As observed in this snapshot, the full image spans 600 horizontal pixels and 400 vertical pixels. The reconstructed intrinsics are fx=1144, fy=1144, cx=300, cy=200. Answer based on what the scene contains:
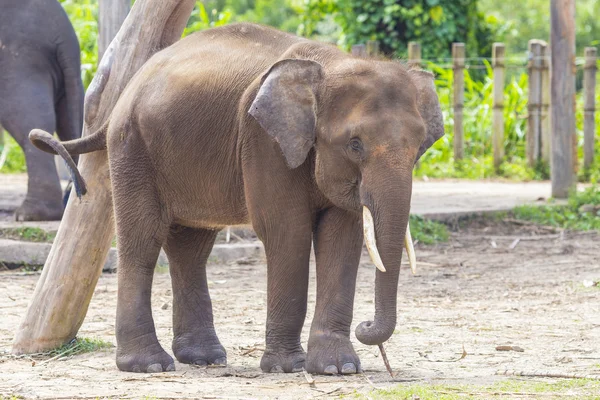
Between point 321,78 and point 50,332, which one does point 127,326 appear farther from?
point 321,78

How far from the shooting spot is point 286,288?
4.50 m

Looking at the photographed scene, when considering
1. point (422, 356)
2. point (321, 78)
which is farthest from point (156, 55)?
point (422, 356)

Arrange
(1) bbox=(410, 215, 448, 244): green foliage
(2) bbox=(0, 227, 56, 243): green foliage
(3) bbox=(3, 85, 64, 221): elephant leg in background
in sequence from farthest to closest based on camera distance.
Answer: (1) bbox=(410, 215, 448, 244): green foliage, (3) bbox=(3, 85, 64, 221): elephant leg in background, (2) bbox=(0, 227, 56, 243): green foliage

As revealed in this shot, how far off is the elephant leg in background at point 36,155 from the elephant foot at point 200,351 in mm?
3634

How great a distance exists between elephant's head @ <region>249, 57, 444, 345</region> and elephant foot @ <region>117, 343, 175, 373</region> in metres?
1.07

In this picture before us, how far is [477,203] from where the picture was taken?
35.1ft

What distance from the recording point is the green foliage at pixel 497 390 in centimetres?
398

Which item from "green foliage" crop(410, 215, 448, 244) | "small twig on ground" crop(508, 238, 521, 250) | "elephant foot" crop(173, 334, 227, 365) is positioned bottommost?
"small twig on ground" crop(508, 238, 521, 250)

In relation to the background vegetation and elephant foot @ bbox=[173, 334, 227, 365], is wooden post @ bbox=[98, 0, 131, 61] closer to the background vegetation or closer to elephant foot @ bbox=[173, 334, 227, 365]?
elephant foot @ bbox=[173, 334, 227, 365]

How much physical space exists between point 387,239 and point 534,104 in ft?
33.3

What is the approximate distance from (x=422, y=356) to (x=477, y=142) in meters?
10.5

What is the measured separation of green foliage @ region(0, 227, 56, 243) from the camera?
8026 millimetres

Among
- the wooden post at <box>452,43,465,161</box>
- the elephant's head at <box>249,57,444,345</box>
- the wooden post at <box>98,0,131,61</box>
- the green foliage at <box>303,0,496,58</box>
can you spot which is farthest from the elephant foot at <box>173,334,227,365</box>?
the green foliage at <box>303,0,496,58</box>

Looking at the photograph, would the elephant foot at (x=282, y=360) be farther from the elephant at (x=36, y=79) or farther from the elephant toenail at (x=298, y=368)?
the elephant at (x=36, y=79)
